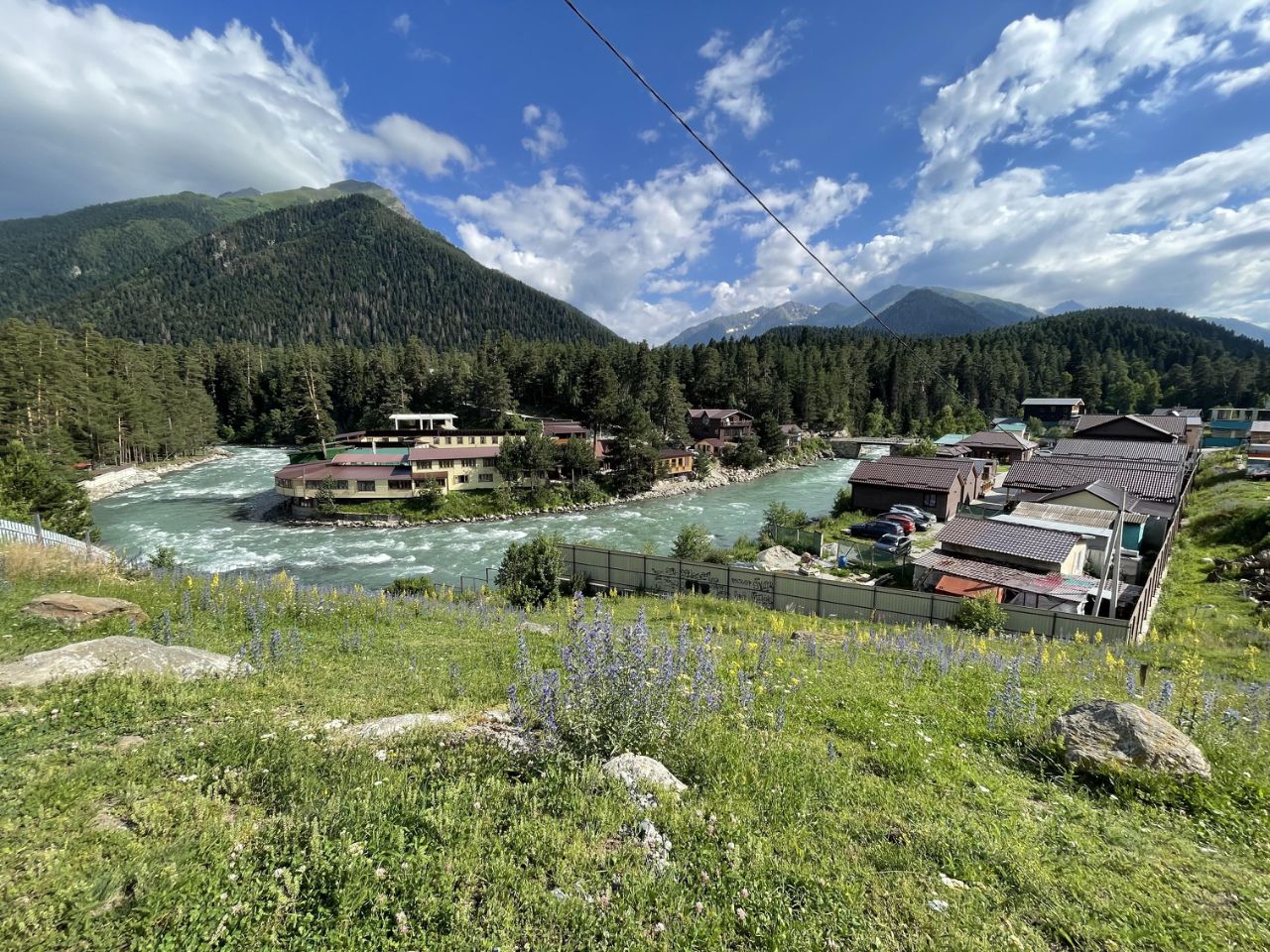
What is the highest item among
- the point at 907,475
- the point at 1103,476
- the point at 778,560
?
the point at 1103,476

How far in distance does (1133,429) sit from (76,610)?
62.7 m

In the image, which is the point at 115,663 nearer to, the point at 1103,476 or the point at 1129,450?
the point at 1103,476

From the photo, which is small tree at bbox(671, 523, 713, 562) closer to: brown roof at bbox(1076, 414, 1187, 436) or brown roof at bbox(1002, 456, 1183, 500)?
brown roof at bbox(1002, 456, 1183, 500)

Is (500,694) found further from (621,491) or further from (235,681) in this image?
(621,491)

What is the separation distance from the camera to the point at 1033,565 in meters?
18.1

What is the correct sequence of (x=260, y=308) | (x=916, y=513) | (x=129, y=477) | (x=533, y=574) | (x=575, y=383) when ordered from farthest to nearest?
1. (x=260, y=308)
2. (x=575, y=383)
3. (x=129, y=477)
4. (x=916, y=513)
5. (x=533, y=574)

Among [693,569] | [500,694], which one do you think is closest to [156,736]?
[500,694]

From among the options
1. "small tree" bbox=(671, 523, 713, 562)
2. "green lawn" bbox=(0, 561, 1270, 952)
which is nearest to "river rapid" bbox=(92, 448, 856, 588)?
"small tree" bbox=(671, 523, 713, 562)

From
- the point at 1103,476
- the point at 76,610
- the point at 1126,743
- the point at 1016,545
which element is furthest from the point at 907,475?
the point at 76,610

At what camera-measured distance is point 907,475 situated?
32469mm

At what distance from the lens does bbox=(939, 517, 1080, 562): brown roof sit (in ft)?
60.1

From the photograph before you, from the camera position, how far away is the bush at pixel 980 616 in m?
13.6

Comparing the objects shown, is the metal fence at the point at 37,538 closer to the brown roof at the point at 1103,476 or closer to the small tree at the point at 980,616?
the small tree at the point at 980,616

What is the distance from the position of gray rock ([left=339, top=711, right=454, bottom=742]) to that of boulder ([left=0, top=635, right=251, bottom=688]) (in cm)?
254
